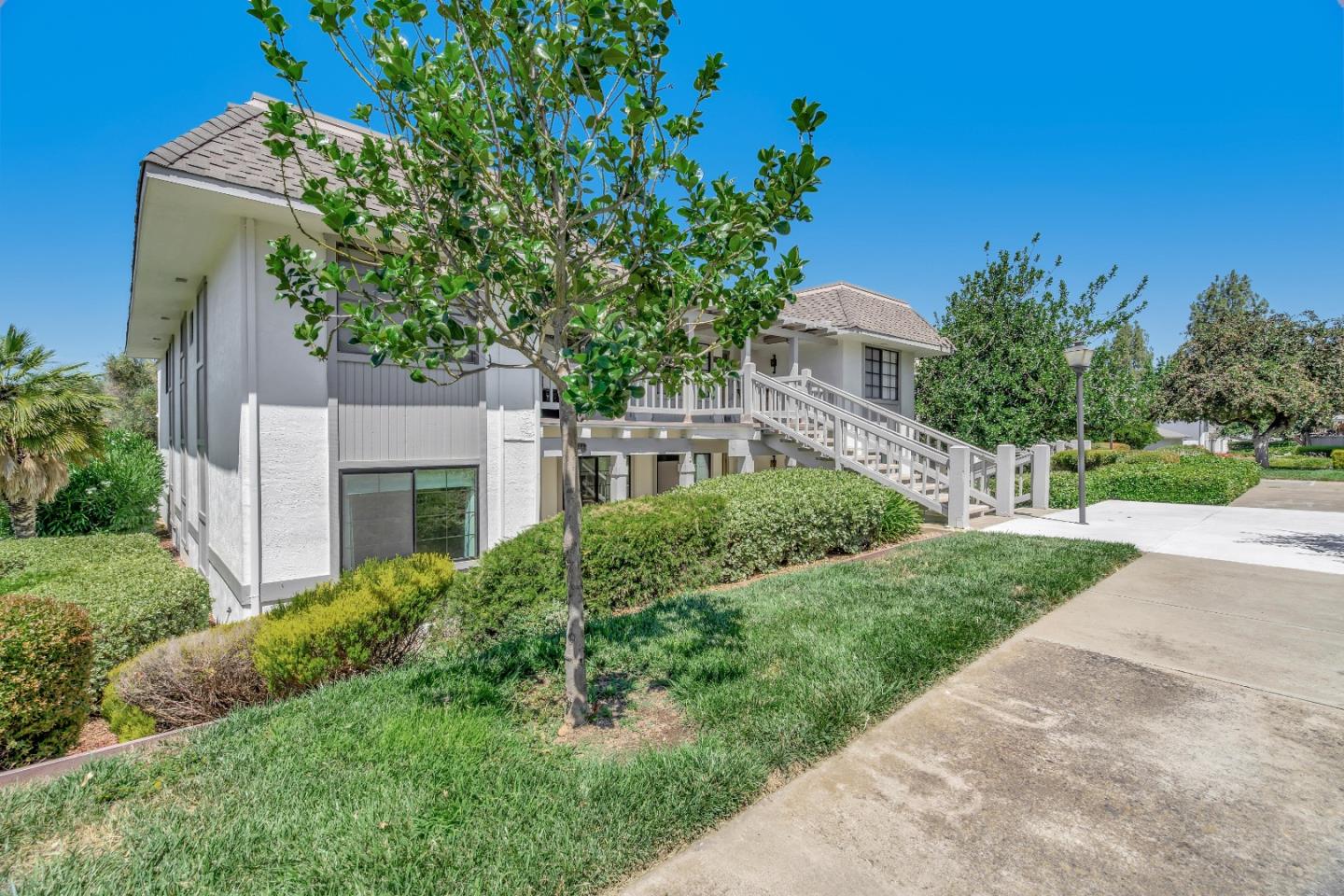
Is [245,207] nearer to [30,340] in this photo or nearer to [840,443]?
[30,340]

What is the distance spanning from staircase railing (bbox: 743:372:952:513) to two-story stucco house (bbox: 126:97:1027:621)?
2.1 inches

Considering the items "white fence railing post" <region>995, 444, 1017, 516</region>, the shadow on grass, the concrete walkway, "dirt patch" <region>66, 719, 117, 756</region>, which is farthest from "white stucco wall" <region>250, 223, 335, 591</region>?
"white fence railing post" <region>995, 444, 1017, 516</region>

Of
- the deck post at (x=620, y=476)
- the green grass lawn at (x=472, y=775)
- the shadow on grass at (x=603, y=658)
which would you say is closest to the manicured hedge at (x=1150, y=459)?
the deck post at (x=620, y=476)

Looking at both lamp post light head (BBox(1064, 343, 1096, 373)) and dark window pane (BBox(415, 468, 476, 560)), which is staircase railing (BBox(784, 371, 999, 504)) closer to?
lamp post light head (BBox(1064, 343, 1096, 373))

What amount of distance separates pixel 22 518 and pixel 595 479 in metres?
9.53

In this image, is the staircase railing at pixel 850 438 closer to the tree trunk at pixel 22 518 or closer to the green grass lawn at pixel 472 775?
the green grass lawn at pixel 472 775

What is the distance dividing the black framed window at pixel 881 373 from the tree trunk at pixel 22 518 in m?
17.3

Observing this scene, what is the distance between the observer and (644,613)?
591 cm

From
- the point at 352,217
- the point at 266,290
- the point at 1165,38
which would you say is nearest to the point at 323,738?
the point at 352,217

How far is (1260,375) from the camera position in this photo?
26.3 m

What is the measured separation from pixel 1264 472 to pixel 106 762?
34.2 meters

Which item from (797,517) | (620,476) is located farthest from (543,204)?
(620,476)

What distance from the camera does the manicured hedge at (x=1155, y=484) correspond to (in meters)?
13.9

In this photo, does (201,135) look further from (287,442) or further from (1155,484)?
(1155,484)
